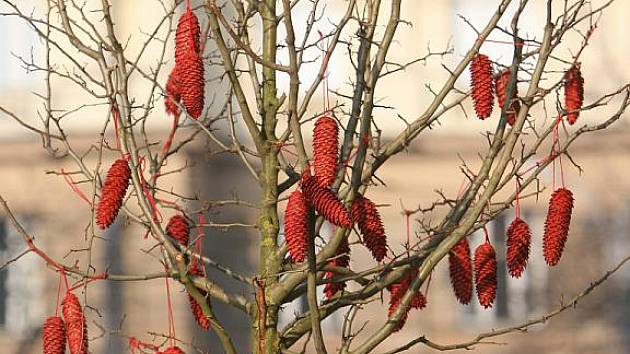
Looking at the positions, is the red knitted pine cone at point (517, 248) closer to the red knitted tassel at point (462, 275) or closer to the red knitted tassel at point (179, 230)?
the red knitted tassel at point (462, 275)

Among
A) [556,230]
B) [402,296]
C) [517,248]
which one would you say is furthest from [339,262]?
[556,230]

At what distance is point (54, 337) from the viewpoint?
3957 mm

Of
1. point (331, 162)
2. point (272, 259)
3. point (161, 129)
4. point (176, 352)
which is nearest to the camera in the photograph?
point (331, 162)

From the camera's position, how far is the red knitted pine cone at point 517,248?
4.11 m

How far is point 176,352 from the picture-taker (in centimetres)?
396

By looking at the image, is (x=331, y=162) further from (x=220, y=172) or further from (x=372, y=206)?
(x=220, y=172)

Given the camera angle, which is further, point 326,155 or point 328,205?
point 326,155

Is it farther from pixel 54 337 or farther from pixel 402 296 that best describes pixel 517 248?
pixel 54 337

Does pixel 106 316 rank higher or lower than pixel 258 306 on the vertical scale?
higher

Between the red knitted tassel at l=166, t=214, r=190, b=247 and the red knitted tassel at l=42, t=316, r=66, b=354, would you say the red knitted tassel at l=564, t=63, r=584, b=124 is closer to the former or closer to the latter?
the red knitted tassel at l=166, t=214, r=190, b=247

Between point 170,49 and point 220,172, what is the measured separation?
147 centimetres

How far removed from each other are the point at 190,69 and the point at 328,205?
0.72m

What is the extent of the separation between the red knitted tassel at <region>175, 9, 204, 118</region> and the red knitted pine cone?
0.98 metres

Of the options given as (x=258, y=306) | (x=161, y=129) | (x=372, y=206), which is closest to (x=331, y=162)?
(x=372, y=206)
